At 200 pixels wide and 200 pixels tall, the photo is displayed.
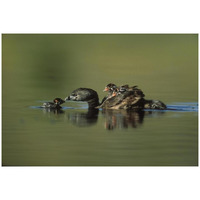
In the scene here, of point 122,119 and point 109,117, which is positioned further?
point 109,117

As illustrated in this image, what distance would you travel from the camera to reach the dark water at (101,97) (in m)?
6.94

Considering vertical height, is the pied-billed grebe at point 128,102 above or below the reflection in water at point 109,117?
above

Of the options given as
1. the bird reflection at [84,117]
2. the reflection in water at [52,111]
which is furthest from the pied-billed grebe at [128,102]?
the reflection in water at [52,111]

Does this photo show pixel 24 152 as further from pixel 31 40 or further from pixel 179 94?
pixel 31 40

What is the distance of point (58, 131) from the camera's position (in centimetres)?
802

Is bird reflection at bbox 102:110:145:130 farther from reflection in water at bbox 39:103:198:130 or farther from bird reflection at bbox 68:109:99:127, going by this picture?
bird reflection at bbox 68:109:99:127

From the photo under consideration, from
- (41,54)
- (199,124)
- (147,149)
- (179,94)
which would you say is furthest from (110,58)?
(147,149)

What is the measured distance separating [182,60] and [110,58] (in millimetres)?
2267

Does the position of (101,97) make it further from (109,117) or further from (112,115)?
(109,117)

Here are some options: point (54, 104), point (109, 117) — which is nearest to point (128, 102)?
point (109, 117)

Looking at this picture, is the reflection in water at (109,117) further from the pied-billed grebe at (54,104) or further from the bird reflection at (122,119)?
the pied-billed grebe at (54,104)

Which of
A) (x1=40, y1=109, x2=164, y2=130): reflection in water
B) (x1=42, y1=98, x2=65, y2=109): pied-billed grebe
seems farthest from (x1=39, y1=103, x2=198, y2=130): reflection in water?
(x1=42, y1=98, x2=65, y2=109): pied-billed grebe

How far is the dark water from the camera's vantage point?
6.94 m

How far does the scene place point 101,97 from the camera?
11.6 m
